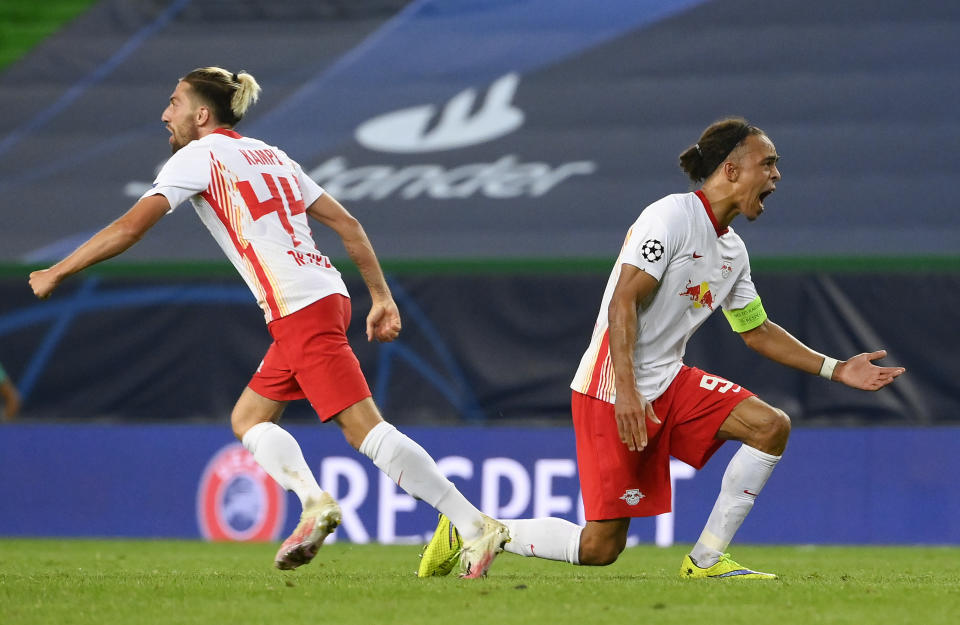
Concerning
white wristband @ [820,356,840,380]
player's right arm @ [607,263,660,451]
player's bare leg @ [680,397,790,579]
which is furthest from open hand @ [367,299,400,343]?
white wristband @ [820,356,840,380]

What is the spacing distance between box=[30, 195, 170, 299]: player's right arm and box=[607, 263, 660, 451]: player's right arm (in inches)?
71.5

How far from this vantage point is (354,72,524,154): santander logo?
1325 cm

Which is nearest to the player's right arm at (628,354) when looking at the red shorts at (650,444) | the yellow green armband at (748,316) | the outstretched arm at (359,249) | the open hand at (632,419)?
the open hand at (632,419)

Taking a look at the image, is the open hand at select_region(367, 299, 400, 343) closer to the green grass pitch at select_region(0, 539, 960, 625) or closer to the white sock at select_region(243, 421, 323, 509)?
the white sock at select_region(243, 421, 323, 509)

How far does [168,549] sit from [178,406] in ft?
7.11

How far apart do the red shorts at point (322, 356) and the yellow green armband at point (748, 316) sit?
180 cm

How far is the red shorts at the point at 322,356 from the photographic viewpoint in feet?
18.7

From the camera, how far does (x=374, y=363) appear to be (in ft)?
38.0

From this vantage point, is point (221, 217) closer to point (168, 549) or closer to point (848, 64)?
point (168, 549)

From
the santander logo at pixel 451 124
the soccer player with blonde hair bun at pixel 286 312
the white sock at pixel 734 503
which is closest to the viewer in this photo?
the soccer player with blonde hair bun at pixel 286 312

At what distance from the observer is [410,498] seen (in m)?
10.5

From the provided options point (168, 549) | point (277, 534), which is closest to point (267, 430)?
point (168, 549)

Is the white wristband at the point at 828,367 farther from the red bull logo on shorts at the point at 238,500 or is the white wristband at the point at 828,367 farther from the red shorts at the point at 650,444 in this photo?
the red bull logo on shorts at the point at 238,500

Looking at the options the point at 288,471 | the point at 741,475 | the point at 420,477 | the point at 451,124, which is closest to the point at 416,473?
the point at 420,477
